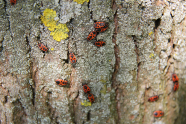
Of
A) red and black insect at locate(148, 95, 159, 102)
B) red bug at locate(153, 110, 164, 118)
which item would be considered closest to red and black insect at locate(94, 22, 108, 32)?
red and black insect at locate(148, 95, 159, 102)

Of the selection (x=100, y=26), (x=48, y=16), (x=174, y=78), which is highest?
(x=48, y=16)

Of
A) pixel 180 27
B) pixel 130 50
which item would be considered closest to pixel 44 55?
pixel 130 50

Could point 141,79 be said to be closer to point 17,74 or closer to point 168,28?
point 168,28

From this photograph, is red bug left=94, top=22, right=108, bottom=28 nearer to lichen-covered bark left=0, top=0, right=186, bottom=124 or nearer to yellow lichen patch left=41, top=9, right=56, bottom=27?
lichen-covered bark left=0, top=0, right=186, bottom=124

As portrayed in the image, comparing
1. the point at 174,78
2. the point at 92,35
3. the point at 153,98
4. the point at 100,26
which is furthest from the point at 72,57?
the point at 174,78

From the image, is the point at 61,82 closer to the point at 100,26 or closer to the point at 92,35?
the point at 92,35

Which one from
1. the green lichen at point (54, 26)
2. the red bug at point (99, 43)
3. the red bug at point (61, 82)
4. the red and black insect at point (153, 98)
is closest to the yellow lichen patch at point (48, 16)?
the green lichen at point (54, 26)
